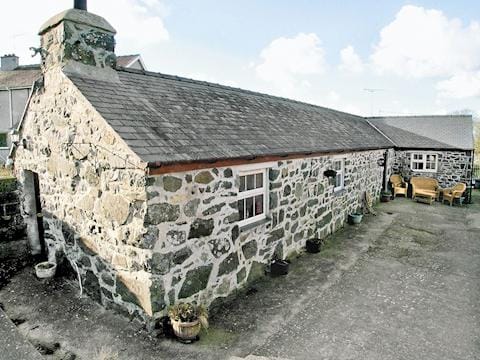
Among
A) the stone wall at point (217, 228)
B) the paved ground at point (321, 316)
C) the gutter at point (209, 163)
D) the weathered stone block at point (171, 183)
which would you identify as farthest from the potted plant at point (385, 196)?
the weathered stone block at point (171, 183)

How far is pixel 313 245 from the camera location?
924 cm

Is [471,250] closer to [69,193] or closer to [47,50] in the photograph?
[69,193]

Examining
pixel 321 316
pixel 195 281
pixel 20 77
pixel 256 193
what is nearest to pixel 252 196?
pixel 256 193

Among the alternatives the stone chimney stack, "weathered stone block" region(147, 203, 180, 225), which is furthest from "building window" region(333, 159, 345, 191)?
the stone chimney stack

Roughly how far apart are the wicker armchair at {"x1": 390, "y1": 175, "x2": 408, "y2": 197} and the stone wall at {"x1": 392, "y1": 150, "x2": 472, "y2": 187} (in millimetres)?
950

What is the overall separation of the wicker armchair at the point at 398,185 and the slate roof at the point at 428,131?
2033 mm

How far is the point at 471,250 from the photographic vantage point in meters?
9.82

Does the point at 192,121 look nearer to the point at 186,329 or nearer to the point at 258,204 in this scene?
the point at 258,204

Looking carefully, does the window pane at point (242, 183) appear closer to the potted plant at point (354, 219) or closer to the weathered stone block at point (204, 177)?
the weathered stone block at point (204, 177)

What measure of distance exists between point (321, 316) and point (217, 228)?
8.02 ft

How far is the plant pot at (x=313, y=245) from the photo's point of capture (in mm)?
9226

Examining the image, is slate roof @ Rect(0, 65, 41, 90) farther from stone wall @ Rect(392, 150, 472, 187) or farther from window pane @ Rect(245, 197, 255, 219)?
stone wall @ Rect(392, 150, 472, 187)

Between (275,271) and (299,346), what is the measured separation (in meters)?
2.61

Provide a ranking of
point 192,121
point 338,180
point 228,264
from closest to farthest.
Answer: point 228,264, point 192,121, point 338,180
